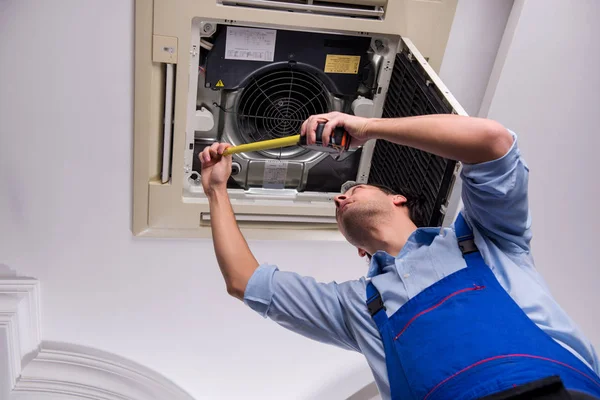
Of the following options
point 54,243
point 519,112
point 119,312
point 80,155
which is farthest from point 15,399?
point 519,112

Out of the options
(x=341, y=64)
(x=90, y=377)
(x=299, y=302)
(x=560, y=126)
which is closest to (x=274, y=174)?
(x=341, y=64)

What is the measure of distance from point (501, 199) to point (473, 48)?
0.67 m

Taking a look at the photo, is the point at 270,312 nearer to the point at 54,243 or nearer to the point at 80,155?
the point at 80,155

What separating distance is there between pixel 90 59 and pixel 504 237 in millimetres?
1074

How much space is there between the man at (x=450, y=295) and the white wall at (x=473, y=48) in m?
0.54

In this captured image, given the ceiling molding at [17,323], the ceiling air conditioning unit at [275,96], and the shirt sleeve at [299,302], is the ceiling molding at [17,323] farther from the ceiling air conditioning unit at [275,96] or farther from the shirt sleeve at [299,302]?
the shirt sleeve at [299,302]

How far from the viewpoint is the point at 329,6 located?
1504 mm

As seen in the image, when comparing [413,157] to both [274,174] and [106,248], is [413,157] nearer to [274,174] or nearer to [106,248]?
[274,174]

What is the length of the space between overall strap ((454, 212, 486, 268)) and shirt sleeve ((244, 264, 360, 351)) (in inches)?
10.6

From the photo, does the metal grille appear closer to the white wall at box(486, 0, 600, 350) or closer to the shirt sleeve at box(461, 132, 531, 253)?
the shirt sleeve at box(461, 132, 531, 253)

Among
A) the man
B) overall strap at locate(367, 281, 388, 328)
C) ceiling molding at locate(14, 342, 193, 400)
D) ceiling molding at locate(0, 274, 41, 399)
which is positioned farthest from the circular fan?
ceiling molding at locate(14, 342, 193, 400)

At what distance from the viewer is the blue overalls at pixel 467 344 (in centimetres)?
112

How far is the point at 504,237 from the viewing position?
4.15 ft

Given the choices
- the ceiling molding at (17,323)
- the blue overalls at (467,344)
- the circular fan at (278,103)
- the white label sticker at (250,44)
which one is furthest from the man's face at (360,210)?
the ceiling molding at (17,323)
